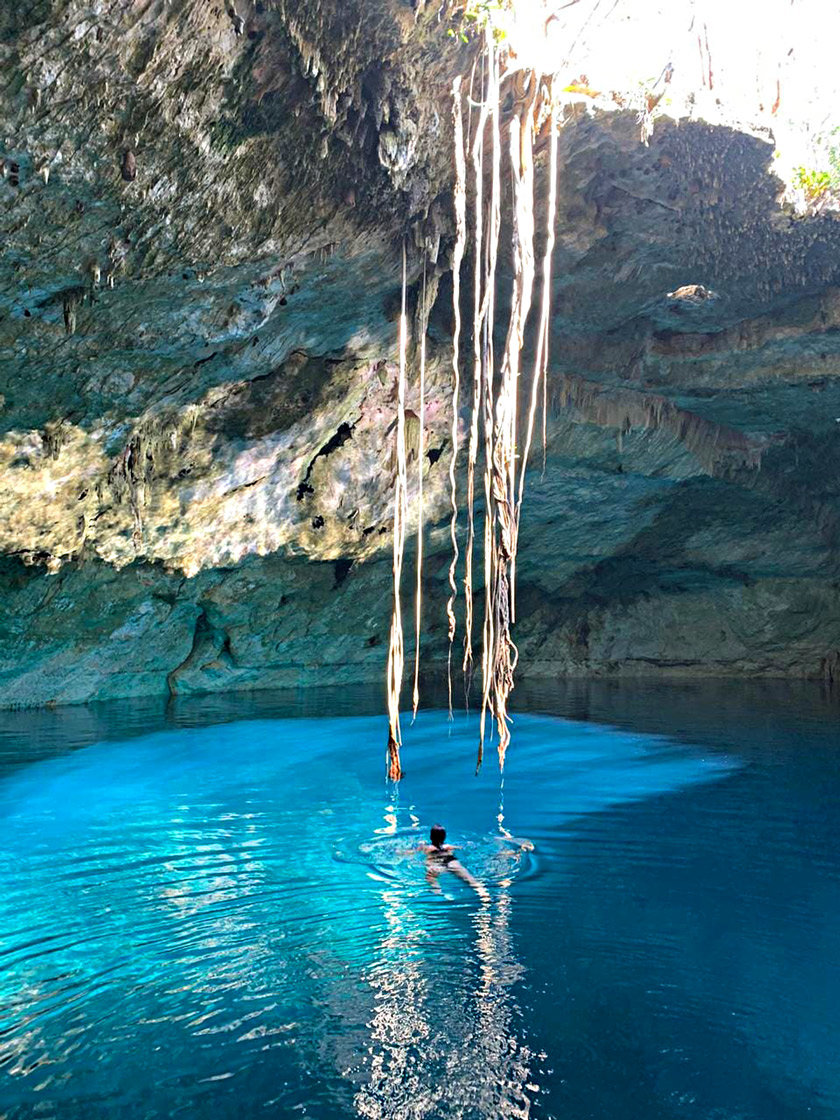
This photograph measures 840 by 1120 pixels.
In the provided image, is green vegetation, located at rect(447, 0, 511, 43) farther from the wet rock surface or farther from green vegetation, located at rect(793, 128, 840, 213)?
green vegetation, located at rect(793, 128, 840, 213)

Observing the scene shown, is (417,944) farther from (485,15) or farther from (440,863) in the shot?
(485,15)

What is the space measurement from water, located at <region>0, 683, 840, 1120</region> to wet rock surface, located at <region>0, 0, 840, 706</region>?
14.3 feet

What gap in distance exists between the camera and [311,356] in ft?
38.2

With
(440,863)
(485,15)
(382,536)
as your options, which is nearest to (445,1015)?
(440,863)

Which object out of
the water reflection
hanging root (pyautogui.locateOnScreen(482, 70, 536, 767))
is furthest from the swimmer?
hanging root (pyautogui.locateOnScreen(482, 70, 536, 767))

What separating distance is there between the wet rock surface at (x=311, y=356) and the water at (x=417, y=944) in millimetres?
4347

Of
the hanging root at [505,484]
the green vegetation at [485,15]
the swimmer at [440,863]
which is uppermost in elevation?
the green vegetation at [485,15]

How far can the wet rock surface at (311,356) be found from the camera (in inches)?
277

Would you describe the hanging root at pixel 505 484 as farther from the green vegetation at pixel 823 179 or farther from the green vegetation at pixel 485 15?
the green vegetation at pixel 823 179

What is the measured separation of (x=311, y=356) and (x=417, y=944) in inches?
316

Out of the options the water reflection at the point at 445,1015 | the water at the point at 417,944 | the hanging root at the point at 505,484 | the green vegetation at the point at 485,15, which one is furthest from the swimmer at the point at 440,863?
the green vegetation at the point at 485,15

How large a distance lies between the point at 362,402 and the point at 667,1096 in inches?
407

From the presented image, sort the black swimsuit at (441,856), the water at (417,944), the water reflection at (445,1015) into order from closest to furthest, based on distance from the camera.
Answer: the water reflection at (445,1015), the water at (417,944), the black swimsuit at (441,856)

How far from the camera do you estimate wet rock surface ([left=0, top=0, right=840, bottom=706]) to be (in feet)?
23.1
